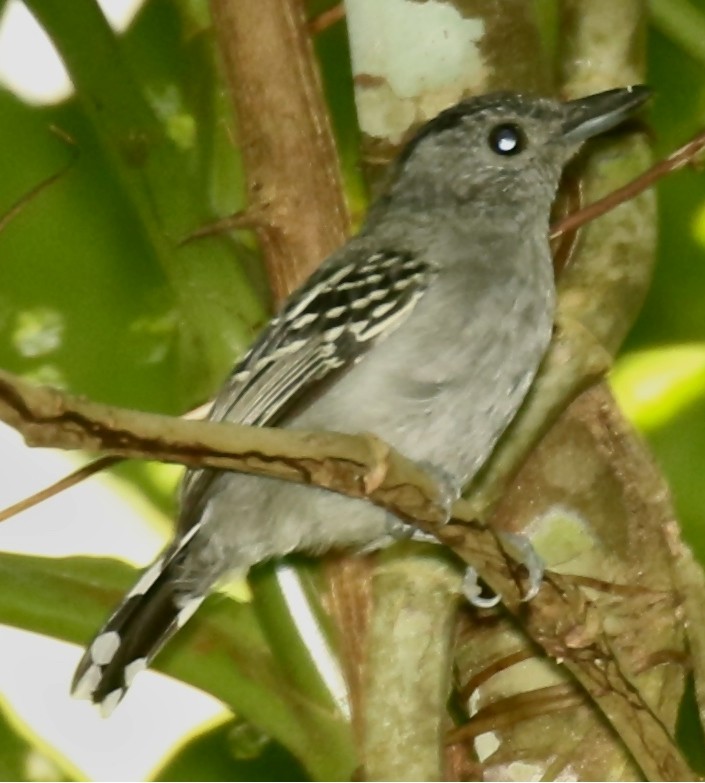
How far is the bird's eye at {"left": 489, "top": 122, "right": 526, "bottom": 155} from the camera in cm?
304

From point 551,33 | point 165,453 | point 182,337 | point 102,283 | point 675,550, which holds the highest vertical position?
point 551,33

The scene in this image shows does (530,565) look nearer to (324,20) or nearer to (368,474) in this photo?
(368,474)

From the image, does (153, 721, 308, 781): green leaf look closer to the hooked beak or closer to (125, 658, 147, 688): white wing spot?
(125, 658, 147, 688): white wing spot

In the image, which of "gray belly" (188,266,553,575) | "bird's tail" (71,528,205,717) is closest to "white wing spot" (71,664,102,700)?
"bird's tail" (71,528,205,717)

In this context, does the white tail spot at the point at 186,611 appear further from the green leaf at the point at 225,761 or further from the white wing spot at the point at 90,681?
the green leaf at the point at 225,761

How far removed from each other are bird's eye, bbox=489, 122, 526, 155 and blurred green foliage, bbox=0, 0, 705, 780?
0.43 m

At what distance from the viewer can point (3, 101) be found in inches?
140

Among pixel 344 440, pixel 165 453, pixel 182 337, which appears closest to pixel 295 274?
pixel 182 337

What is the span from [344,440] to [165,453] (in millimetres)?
310

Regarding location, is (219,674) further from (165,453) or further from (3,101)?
(3,101)

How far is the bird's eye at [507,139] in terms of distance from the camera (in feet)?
9.98

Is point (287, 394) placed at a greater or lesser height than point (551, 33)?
lesser

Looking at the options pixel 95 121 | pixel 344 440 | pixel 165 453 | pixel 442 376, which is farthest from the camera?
pixel 95 121

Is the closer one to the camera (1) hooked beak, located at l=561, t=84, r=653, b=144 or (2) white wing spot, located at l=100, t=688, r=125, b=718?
(2) white wing spot, located at l=100, t=688, r=125, b=718
